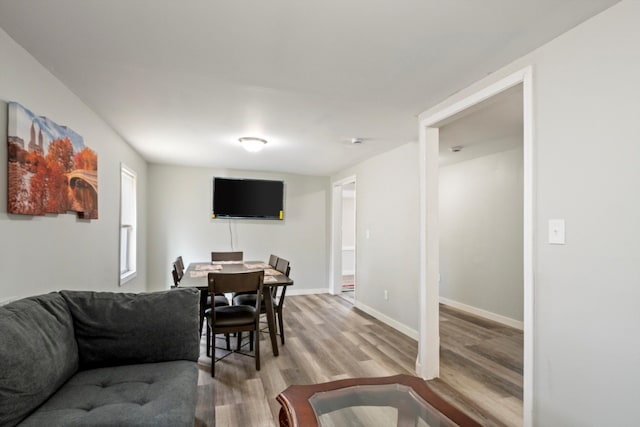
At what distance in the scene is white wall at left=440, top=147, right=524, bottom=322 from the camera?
430 cm

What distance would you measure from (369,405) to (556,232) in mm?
1281

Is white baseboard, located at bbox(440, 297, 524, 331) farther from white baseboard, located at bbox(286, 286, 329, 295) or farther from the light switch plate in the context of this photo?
the light switch plate

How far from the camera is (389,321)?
14.1 feet

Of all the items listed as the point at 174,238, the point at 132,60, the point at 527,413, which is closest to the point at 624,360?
the point at 527,413

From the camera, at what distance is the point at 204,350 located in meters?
3.30

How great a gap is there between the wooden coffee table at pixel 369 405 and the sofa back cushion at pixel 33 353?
3.21 ft

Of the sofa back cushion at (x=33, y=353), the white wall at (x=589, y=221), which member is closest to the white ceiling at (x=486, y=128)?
the white wall at (x=589, y=221)

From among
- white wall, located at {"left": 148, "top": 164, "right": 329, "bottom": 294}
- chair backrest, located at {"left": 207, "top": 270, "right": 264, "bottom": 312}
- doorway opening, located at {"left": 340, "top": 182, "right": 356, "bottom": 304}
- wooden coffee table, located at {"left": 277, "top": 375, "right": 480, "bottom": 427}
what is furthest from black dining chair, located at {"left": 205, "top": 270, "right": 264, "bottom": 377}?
doorway opening, located at {"left": 340, "top": 182, "right": 356, "bottom": 304}

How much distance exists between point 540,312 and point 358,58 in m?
1.76

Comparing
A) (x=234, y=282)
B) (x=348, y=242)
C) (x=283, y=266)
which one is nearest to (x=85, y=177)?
(x=234, y=282)

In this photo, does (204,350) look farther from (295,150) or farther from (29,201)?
(295,150)

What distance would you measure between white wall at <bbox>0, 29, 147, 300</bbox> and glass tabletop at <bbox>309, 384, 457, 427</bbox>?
1.75 m

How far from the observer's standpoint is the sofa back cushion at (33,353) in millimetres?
1210

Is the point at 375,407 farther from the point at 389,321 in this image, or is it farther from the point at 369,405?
the point at 389,321
